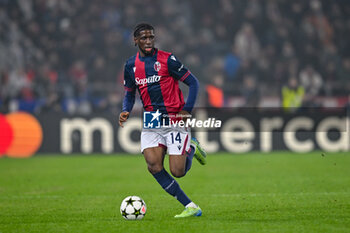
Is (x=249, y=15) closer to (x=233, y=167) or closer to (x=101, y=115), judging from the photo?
(x=101, y=115)

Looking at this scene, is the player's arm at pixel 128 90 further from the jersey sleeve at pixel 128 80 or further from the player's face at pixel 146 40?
the player's face at pixel 146 40

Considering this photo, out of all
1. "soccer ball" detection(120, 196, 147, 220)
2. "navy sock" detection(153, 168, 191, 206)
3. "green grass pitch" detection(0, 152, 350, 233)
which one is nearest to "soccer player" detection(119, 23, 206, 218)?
"navy sock" detection(153, 168, 191, 206)

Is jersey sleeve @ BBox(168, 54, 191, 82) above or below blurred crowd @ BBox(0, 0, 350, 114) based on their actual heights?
below

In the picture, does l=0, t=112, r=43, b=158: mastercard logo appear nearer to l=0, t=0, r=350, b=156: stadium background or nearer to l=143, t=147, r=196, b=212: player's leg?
l=0, t=0, r=350, b=156: stadium background

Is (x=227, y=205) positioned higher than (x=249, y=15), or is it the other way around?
(x=249, y=15)

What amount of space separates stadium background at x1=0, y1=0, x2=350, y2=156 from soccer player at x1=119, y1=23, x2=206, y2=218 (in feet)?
28.6

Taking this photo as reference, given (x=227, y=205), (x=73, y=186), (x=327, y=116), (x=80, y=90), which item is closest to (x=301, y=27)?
(x=327, y=116)

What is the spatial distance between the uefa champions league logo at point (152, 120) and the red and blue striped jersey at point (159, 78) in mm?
59

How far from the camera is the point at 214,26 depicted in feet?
65.3

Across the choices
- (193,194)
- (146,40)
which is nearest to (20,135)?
(193,194)

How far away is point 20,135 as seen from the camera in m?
15.5

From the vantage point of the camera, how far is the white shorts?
21.4 ft

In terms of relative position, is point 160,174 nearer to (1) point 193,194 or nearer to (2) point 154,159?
(2) point 154,159

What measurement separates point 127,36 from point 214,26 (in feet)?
9.62
